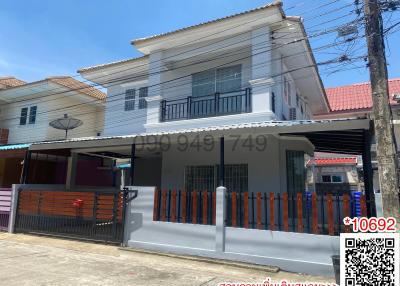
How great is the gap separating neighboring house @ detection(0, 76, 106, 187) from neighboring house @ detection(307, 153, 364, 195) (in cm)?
1261

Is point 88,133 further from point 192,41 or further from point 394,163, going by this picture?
point 394,163

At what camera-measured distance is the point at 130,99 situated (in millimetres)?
14328

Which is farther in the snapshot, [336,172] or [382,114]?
[336,172]

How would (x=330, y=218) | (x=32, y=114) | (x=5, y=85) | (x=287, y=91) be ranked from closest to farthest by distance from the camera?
(x=330, y=218) → (x=287, y=91) → (x=32, y=114) → (x=5, y=85)

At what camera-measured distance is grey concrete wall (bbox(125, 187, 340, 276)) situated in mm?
6645

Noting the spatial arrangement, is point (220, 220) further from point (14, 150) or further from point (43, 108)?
point (43, 108)

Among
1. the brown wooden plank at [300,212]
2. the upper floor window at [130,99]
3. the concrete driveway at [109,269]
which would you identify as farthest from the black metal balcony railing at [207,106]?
the concrete driveway at [109,269]

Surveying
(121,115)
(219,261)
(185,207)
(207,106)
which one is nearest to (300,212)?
(219,261)

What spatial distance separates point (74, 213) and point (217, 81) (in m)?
6.50

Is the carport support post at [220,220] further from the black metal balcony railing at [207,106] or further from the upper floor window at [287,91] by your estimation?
the upper floor window at [287,91]

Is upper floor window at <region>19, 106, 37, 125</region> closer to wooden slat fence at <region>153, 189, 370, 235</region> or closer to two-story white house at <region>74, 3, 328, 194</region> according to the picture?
two-story white house at <region>74, 3, 328, 194</region>

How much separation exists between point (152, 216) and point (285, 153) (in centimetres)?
450

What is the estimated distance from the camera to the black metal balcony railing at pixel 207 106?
1109 centimetres

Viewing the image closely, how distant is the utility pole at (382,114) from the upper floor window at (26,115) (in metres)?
16.6
